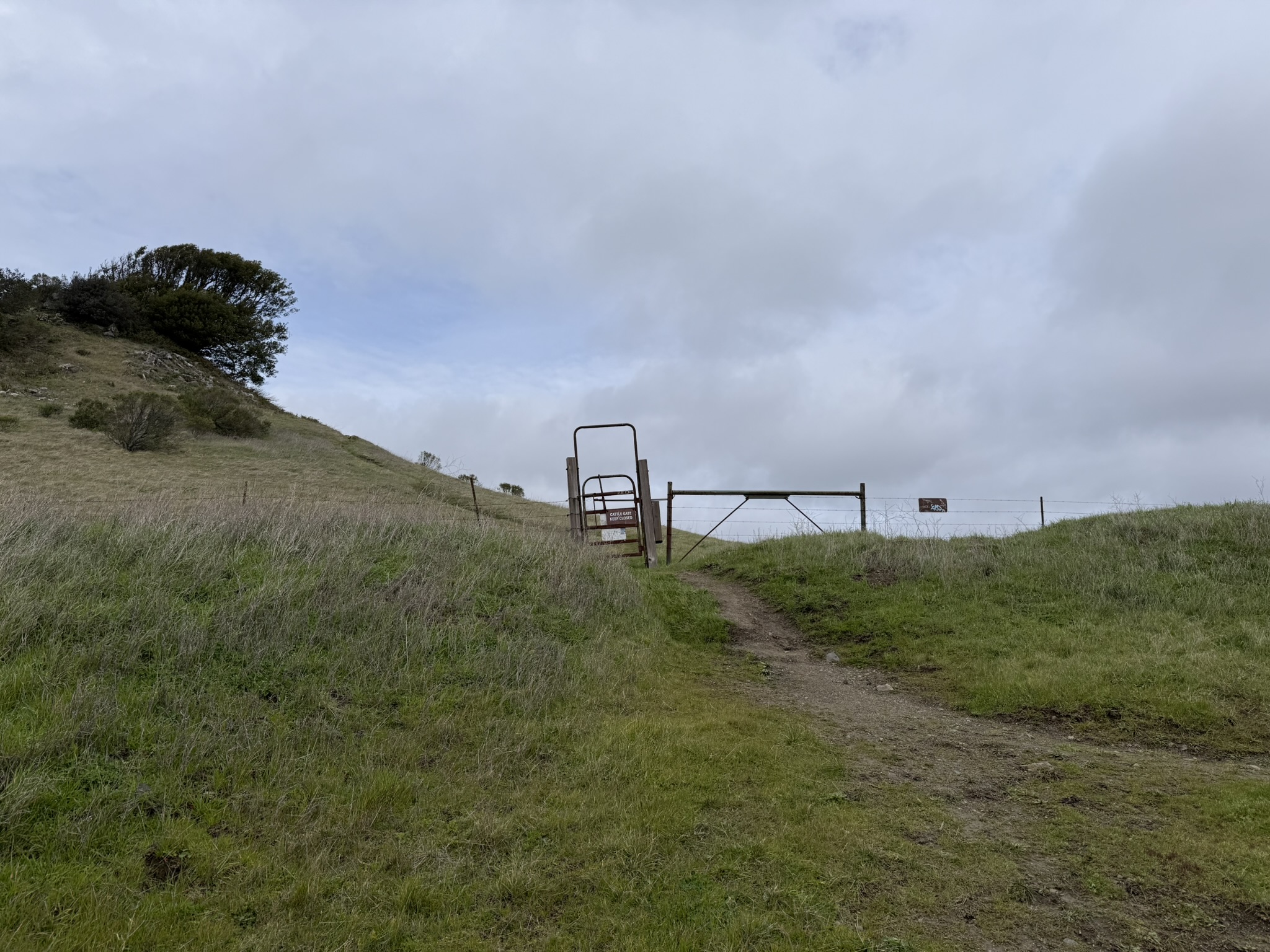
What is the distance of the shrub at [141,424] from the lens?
25156 millimetres

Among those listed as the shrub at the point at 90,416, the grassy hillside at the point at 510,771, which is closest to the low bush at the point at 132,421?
the shrub at the point at 90,416

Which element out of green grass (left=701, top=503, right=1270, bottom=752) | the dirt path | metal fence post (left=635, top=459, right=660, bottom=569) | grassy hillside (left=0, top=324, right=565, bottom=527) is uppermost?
grassy hillside (left=0, top=324, right=565, bottom=527)

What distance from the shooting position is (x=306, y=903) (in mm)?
4191

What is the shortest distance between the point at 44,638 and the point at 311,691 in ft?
7.29

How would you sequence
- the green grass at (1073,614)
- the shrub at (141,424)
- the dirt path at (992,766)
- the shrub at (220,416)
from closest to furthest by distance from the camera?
the dirt path at (992,766) < the green grass at (1073,614) < the shrub at (141,424) < the shrub at (220,416)

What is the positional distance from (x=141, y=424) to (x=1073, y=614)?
2678 centimetres

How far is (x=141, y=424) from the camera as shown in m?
25.5

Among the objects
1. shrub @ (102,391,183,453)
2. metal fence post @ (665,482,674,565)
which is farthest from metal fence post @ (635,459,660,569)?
shrub @ (102,391,183,453)

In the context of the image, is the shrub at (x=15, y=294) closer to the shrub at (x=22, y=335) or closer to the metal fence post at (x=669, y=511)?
the shrub at (x=22, y=335)

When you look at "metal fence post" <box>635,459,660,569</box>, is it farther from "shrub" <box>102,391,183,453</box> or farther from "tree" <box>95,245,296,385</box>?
"tree" <box>95,245,296,385</box>

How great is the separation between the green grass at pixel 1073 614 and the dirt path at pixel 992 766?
1.77 feet

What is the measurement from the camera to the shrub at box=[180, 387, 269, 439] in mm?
30188

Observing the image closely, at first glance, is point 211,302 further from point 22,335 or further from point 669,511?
point 669,511

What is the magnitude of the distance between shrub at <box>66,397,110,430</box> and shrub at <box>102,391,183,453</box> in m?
0.18
